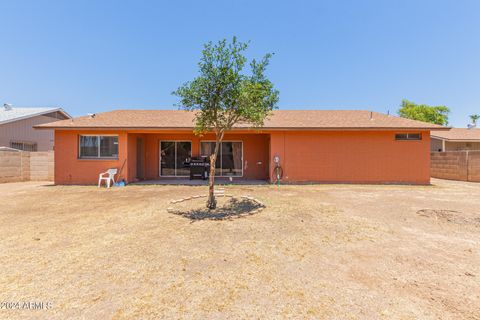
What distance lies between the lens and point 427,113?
34406 mm

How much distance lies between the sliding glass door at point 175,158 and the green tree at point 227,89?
7.10 m

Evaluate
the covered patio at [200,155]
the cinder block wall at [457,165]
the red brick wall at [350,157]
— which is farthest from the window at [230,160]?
the cinder block wall at [457,165]

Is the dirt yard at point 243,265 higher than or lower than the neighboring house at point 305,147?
lower

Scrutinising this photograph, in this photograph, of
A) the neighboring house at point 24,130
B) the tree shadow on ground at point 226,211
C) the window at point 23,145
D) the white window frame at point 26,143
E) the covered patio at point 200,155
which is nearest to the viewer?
the tree shadow on ground at point 226,211

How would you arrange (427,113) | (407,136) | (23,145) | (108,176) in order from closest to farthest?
1. (108,176)
2. (407,136)
3. (23,145)
4. (427,113)

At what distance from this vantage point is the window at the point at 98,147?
10.5 m

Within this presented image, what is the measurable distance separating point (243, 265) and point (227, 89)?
4.02 m

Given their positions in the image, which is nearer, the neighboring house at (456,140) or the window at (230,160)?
the window at (230,160)

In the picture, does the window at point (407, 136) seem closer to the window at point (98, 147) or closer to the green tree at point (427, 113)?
the window at point (98, 147)

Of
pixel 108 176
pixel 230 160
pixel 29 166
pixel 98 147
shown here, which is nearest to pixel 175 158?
pixel 230 160

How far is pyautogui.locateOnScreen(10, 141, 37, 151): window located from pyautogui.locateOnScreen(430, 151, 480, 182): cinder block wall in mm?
28407

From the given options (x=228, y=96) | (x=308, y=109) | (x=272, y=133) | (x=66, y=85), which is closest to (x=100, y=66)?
(x=66, y=85)

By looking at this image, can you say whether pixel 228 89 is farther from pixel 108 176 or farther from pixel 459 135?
pixel 459 135

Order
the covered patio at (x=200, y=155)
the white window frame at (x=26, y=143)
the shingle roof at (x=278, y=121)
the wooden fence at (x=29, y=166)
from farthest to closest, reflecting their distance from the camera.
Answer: the white window frame at (x=26, y=143), the covered patio at (x=200, y=155), the wooden fence at (x=29, y=166), the shingle roof at (x=278, y=121)
